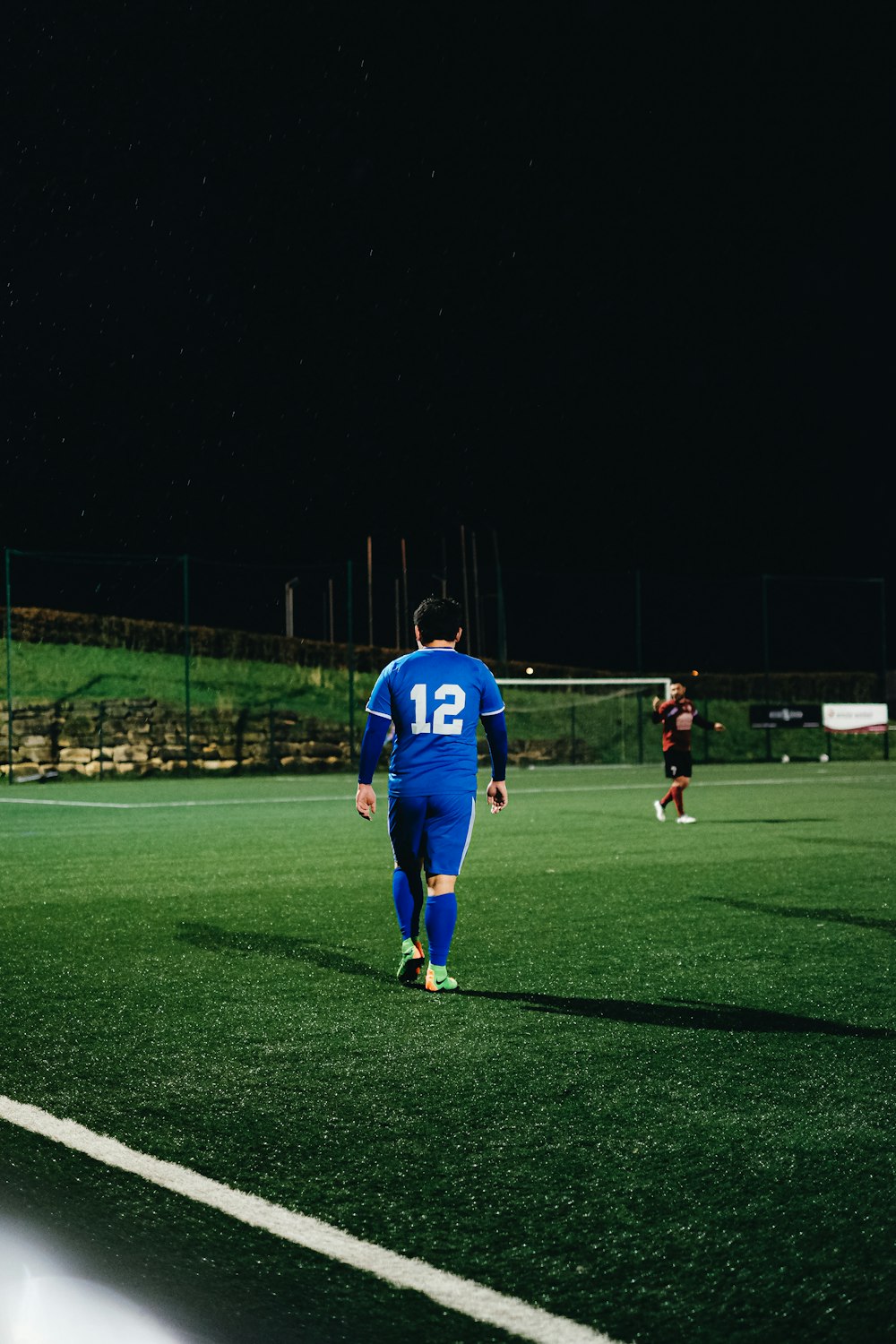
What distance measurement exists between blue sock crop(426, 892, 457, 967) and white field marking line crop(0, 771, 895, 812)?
634 inches

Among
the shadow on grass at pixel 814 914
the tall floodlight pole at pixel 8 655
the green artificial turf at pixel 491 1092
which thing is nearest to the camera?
the green artificial turf at pixel 491 1092

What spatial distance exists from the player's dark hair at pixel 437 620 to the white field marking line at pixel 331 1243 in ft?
10.5

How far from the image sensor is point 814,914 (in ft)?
32.2

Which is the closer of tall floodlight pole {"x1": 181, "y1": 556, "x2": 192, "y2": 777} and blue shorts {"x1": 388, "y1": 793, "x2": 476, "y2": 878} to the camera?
blue shorts {"x1": 388, "y1": 793, "x2": 476, "y2": 878}

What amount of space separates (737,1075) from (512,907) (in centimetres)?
495

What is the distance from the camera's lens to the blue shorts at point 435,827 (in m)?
7.10

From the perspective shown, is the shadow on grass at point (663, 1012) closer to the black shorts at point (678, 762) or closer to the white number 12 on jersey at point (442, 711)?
the white number 12 on jersey at point (442, 711)

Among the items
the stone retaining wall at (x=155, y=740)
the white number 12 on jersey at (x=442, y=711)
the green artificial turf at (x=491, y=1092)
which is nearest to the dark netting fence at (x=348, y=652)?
the stone retaining wall at (x=155, y=740)

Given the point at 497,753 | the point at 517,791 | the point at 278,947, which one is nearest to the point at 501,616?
the point at 517,791

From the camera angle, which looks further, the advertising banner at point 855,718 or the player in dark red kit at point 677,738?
the advertising banner at point 855,718

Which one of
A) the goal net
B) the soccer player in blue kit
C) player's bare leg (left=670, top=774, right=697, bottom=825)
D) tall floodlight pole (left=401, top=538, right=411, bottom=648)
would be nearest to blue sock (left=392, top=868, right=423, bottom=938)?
the soccer player in blue kit

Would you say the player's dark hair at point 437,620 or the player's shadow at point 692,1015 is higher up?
the player's dark hair at point 437,620

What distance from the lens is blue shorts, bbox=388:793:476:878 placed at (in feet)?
23.3

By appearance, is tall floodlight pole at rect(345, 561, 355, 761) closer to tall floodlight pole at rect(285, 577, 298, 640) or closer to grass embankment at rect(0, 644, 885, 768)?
grass embankment at rect(0, 644, 885, 768)
